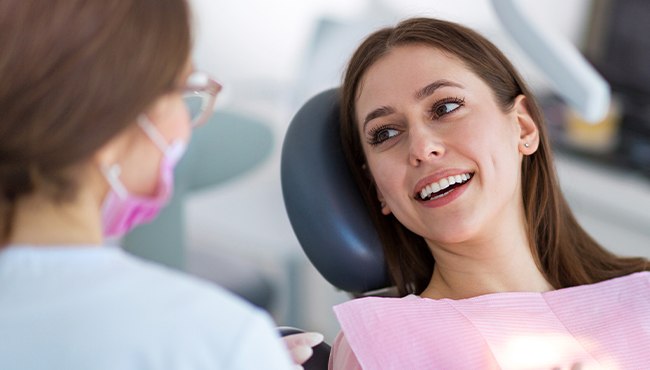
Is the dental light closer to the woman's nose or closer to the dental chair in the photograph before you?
the woman's nose

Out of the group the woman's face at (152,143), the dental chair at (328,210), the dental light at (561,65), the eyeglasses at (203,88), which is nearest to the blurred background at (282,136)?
the dental light at (561,65)

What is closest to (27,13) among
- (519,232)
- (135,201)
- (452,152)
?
(135,201)

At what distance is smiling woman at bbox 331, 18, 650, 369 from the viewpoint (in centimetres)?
137

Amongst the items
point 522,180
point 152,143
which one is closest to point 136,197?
point 152,143

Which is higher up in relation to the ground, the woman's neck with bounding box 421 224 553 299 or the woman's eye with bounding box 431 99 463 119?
the woman's eye with bounding box 431 99 463 119

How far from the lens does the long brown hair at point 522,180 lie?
150 cm

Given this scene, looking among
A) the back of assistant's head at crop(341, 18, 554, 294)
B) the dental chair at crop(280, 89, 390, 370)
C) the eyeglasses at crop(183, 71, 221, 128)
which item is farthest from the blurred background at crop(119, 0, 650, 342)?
the eyeglasses at crop(183, 71, 221, 128)

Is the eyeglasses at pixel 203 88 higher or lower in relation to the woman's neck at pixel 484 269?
higher

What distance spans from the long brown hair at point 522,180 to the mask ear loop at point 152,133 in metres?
0.66

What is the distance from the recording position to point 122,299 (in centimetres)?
80

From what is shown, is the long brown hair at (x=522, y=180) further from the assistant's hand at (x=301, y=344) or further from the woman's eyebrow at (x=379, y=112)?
the assistant's hand at (x=301, y=344)

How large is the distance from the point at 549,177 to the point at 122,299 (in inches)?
38.2

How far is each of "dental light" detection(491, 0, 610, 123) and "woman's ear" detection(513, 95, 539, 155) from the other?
8 centimetres

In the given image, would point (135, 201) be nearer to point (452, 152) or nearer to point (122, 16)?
point (122, 16)
